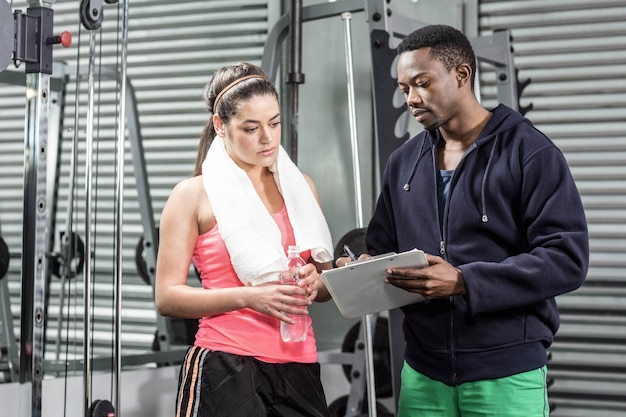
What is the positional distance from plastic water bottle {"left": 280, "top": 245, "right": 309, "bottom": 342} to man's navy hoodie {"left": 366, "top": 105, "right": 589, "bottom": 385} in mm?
282

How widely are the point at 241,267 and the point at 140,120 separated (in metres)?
2.31

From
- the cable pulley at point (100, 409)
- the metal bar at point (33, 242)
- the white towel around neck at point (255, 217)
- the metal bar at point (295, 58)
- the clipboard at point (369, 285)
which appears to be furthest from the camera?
the metal bar at point (295, 58)

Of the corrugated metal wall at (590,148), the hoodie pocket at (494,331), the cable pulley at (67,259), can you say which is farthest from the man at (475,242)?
the corrugated metal wall at (590,148)

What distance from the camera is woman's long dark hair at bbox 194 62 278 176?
2168 millimetres

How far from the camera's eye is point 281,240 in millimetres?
2160

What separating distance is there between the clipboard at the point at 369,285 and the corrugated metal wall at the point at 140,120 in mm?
1752

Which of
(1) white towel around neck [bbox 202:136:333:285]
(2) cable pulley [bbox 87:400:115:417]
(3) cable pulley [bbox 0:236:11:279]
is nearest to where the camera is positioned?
(1) white towel around neck [bbox 202:136:333:285]

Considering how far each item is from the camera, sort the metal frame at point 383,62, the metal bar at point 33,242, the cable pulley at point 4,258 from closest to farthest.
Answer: the metal bar at point 33,242 < the metal frame at point 383,62 < the cable pulley at point 4,258

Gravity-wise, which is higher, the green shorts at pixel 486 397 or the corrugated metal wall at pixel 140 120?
the corrugated metal wall at pixel 140 120

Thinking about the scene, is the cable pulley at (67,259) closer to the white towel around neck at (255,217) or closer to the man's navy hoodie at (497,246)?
the white towel around neck at (255,217)

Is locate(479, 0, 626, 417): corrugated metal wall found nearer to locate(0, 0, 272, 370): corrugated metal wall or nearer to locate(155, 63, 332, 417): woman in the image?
locate(0, 0, 272, 370): corrugated metal wall

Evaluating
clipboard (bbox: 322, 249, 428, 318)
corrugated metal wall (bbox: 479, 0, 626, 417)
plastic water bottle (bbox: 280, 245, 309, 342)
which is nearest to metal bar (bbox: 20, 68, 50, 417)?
plastic water bottle (bbox: 280, 245, 309, 342)

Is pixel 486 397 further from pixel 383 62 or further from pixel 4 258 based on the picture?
pixel 4 258

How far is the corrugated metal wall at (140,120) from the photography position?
138 inches
